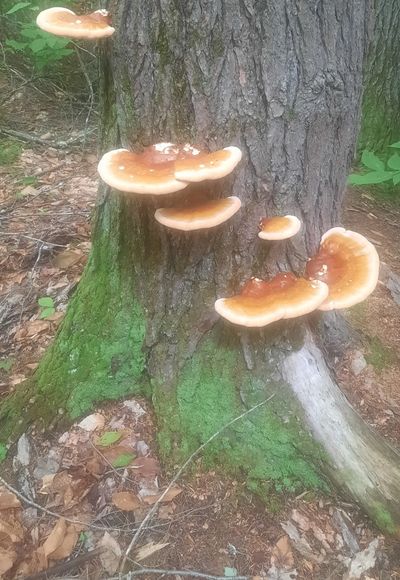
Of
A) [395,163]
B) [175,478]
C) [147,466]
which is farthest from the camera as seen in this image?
[395,163]

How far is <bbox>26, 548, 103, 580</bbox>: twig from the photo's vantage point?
284 centimetres

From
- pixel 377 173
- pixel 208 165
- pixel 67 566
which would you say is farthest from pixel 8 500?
pixel 377 173

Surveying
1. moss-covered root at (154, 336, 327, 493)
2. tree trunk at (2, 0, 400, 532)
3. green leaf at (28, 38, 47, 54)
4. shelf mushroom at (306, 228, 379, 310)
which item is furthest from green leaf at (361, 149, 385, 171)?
green leaf at (28, 38, 47, 54)

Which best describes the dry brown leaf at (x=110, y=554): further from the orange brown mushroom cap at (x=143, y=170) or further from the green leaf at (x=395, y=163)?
the green leaf at (x=395, y=163)

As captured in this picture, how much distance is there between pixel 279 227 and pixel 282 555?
6.42 feet

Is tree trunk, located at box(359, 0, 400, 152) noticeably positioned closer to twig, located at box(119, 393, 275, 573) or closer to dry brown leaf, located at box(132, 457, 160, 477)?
twig, located at box(119, 393, 275, 573)

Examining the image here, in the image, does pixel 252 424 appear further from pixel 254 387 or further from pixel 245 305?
pixel 245 305

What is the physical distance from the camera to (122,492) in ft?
10.6

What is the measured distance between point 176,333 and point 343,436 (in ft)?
4.21

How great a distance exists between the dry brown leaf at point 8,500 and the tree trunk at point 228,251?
0.48m

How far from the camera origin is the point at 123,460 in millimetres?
3367

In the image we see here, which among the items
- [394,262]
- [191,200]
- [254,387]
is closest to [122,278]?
[191,200]

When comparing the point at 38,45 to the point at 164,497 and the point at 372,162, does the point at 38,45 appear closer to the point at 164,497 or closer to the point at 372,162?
the point at 372,162

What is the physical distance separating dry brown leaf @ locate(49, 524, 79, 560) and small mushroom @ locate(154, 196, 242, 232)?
1984 millimetres
